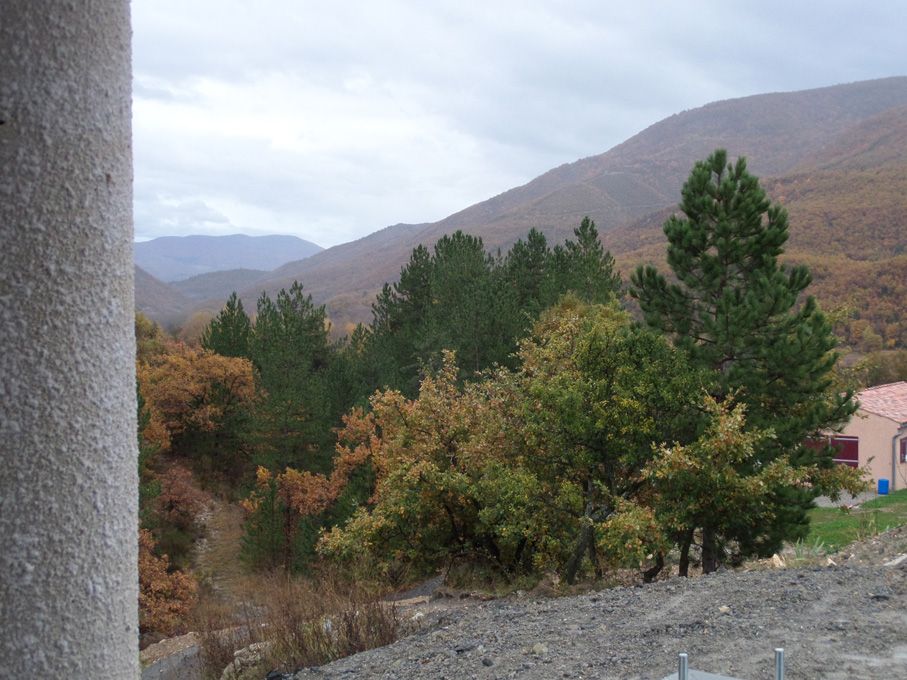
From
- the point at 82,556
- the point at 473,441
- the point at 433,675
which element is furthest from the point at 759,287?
the point at 82,556

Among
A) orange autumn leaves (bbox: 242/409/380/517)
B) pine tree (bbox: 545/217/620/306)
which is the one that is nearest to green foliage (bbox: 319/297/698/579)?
orange autumn leaves (bbox: 242/409/380/517)

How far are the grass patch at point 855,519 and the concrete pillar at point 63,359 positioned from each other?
1759cm

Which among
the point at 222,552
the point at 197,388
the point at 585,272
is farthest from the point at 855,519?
the point at 197,388

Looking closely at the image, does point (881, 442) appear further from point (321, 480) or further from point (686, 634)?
point (686, 634)

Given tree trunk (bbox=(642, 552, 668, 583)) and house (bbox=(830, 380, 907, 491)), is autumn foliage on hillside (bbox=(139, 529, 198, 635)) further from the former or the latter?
house (bbox=(830, 380, 907, 491))

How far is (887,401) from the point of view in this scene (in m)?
39.4

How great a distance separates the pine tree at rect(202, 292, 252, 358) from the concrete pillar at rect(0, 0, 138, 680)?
156 ft

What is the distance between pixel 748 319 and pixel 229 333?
38.8m

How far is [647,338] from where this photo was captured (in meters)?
14.8

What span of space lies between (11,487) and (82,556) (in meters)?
0.22

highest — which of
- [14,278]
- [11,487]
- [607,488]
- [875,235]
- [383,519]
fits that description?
[875,235]

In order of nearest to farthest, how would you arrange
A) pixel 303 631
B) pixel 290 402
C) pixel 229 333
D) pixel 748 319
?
pixel 303 631, pixel 748 319, pixel 290 402, pixel 229 333

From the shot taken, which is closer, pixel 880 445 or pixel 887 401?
pixel 880 445

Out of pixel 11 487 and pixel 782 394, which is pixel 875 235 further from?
pixel 11 487
